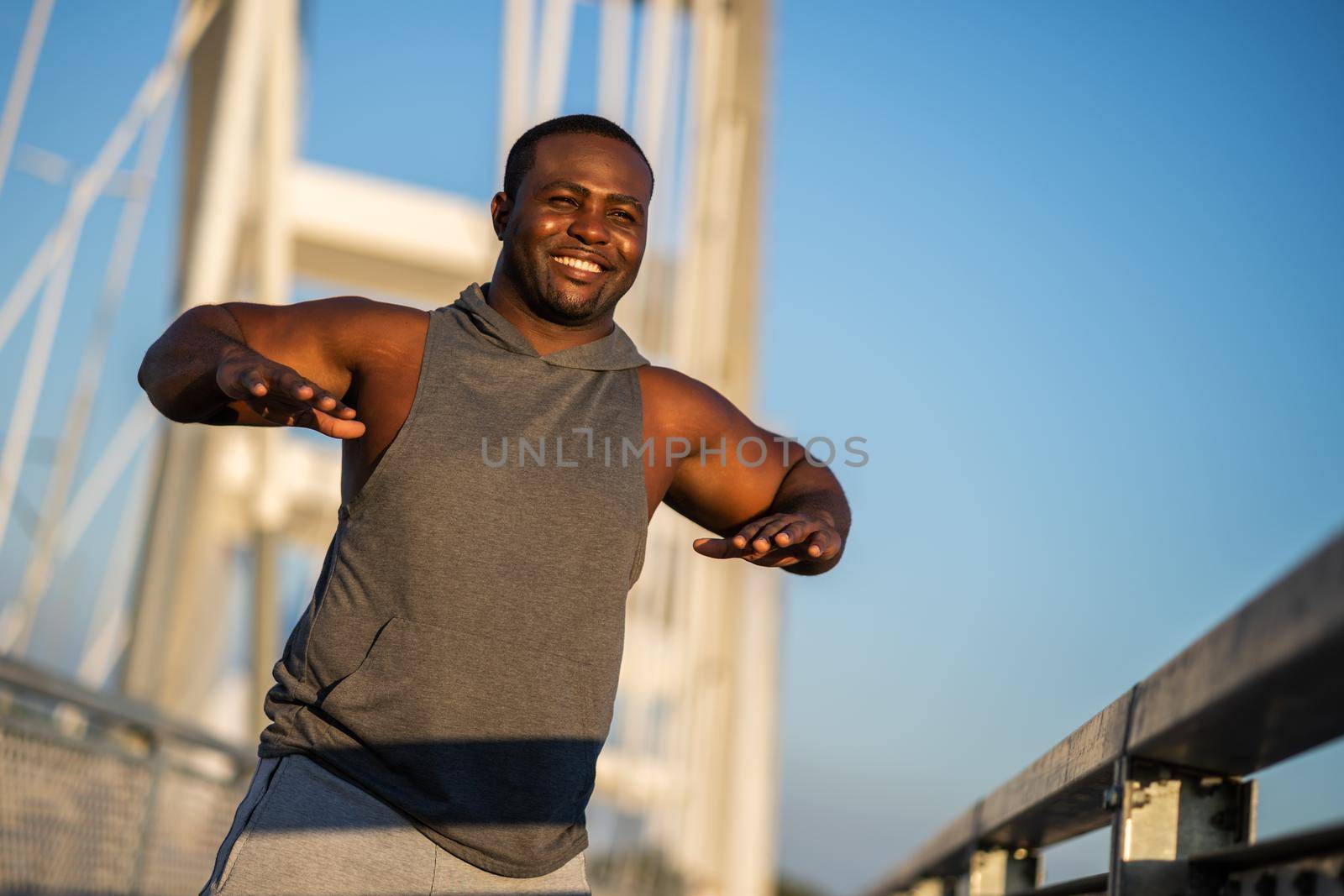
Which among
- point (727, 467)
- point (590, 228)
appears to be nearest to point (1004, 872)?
point (727, 467)

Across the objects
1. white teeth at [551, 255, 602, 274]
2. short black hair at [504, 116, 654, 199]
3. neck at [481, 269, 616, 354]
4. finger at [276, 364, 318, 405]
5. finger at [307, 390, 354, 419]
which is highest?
short black hair at [504, 116, 654, 199]

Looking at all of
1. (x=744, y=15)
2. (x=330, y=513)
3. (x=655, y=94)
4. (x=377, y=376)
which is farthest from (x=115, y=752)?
(x=330, y=513)

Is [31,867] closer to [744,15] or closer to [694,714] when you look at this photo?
[744,15]

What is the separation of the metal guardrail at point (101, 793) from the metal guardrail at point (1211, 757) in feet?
7.73

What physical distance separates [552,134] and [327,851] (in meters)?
1.21

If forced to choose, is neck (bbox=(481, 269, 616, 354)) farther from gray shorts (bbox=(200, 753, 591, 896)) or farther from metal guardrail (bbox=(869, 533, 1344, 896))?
metal guardrail (bbox=(869, 533, 1344, 896))

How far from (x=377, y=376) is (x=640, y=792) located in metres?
14.0

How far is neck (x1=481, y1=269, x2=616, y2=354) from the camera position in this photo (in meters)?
2.49

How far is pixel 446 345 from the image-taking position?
2404mm

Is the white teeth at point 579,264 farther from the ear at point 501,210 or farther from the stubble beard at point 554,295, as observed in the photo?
the ear at point 501,210

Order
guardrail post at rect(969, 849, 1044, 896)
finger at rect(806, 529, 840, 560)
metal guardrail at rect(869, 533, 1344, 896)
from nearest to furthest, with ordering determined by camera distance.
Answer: metal guardrail at rect(869, 533, 1344, 896)
finger at rect(806, 529, 840, 560)
guardrail post at rect(969, 849, 1044, 896)

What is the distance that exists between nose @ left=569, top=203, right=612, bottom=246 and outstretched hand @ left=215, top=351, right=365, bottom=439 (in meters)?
0.54

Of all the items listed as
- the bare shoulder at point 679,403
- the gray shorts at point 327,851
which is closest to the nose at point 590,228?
the bare shoulder at point 679,403

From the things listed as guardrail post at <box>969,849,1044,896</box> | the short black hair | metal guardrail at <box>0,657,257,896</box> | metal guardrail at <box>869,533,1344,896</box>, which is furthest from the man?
metal guardrail at <box>0,657,257,896</box>
